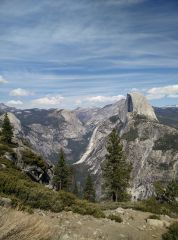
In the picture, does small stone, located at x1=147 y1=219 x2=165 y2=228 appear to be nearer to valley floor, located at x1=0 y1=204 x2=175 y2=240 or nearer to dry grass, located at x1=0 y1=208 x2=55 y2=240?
valley floor, located at x1=0 y1=204 x2=175 y2=240

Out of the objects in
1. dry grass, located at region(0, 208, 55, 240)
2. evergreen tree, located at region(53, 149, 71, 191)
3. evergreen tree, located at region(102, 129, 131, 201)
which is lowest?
evergreen tree, located at region(53, 149, 71, 191)

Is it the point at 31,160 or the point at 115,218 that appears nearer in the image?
the point at 115,218

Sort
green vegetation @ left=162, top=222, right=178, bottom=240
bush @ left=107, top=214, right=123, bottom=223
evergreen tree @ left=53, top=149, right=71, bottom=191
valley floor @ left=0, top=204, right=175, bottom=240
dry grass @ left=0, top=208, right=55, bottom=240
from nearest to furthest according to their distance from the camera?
1. dry grass @ left=0, top=208, right=55, bottom=240
2. valley floor @ left=0, top=204, right=175, bottom=240
3. green vegetation @ left=162, top=222, right=178, bottom=240
4. bush @ left=107, top=214, right=123, bottom=223
5. evergreen tree @ left=53, top=149, right=71, bottom=191

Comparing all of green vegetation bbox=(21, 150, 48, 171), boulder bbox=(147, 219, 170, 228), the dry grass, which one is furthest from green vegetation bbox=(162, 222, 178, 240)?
green vegetation bbox=(21, 150, 48, 171)

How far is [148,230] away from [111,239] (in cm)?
399

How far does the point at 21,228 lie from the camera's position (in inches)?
205

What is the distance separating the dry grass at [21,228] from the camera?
16.5 ft

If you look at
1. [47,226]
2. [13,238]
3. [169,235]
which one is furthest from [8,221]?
[169,235]

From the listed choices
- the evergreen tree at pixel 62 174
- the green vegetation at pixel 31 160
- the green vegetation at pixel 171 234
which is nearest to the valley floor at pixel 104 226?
the green vegetation at pixel 171 234

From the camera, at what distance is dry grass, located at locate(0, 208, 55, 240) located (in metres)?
5.03

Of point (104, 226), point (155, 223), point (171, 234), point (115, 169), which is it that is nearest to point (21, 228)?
point (104, 226)

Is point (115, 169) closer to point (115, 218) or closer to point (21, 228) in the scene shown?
point (115, 218)

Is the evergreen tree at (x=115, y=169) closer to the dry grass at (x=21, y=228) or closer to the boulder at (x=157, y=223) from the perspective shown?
the boulder at (x=157, y=223)

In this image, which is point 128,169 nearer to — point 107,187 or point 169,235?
point 107,187
